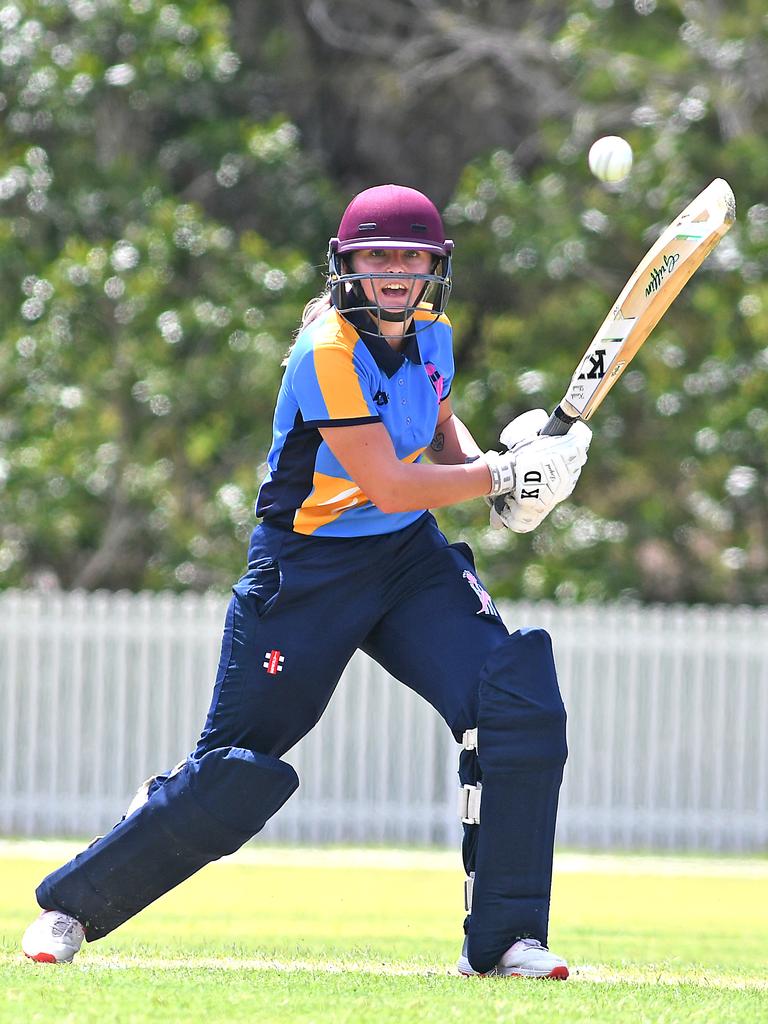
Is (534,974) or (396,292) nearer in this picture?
(534,974)

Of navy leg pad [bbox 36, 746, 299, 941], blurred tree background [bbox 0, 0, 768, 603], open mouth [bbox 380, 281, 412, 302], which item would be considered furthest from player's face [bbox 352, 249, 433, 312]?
blurred tree background [bbox 0, 0, 768, 603]

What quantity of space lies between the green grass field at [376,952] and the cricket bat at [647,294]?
1.36 meters

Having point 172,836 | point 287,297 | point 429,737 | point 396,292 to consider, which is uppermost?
point 287,297

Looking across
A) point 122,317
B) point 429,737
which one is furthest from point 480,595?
point 122,317

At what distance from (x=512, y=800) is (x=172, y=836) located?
0.75m

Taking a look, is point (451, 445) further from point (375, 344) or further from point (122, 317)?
point (122, 317)

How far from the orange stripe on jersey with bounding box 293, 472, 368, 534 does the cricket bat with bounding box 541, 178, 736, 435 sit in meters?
0.55

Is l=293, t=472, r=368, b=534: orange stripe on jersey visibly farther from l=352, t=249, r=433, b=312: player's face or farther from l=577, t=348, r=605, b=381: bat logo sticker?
l=577, t=348, r=605, b=381: bat logo sticker

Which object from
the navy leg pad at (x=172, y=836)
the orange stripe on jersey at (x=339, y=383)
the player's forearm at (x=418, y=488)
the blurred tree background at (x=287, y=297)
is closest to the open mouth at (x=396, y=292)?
the orange stripe on jersey at (x=339, y=383)

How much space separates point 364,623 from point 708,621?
21.0 ft

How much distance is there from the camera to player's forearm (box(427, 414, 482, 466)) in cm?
442

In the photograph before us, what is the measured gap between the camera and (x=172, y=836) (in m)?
3.87

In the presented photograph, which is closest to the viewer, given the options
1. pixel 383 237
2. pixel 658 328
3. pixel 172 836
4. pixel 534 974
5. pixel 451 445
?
pixel 534 974

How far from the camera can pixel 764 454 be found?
35.9 ft
